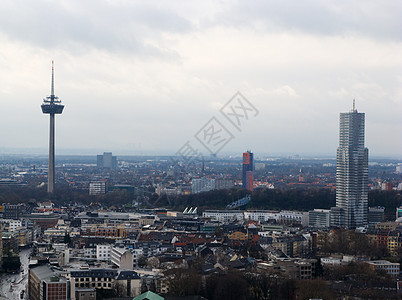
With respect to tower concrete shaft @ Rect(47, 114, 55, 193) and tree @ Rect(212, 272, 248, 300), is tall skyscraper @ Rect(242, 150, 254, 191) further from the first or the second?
tree @ Rect(212, 272, 248, 300)

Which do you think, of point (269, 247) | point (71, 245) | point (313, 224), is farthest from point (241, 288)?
point (313, 224)

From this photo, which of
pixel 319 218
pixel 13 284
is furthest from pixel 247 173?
pixel 13 284

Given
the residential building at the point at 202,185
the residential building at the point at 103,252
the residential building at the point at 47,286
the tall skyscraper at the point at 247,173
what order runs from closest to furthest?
1. the residential building at the point at 47,286
2. the residential building at the point at 103,252
3. the residential building at the point at 202,185
4. the tall skyscraper at the point at 247,173

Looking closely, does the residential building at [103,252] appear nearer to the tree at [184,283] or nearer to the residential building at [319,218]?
the tree at [184,283]

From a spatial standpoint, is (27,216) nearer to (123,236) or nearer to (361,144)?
(123,236)

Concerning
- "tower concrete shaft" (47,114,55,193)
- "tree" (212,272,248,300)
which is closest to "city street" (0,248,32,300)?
"tree" (212,272,248,300)

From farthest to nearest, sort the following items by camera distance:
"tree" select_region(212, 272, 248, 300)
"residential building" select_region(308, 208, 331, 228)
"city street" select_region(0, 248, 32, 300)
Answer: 1. "residential building" select_region(308, 208, 331, 228)
2. "city street" select_region(0, 248, 32, 300)
3. "tree" select_region(212, 272, 248, 300)

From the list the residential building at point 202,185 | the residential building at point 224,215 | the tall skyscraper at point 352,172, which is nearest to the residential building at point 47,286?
the tall skyscraper at point 352,172

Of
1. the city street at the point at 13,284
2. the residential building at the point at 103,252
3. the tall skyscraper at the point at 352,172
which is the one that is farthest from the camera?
the tall skyscraper at the point at 352,172
